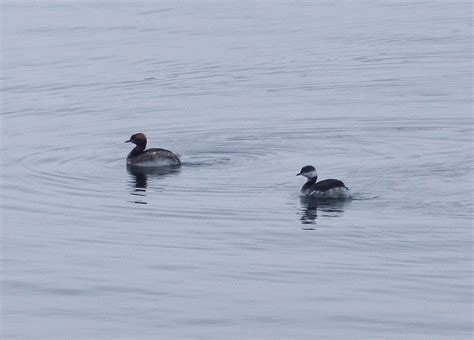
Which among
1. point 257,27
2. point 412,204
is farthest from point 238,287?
point 257,27

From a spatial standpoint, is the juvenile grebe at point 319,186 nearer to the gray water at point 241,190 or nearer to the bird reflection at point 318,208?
the bird reflection at point 318,208

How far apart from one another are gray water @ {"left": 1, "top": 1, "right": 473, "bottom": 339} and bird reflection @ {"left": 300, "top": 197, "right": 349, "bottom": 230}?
0.24ft

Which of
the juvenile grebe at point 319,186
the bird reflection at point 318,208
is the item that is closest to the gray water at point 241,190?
the bird reflection at point 318,208

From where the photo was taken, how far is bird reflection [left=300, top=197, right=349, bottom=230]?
23594mm

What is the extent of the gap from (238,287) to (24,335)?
3.23 meters

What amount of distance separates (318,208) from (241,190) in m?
1.77

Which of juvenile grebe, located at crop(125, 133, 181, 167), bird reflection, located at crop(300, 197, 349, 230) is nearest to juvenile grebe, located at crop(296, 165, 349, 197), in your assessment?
bird reflection, located at crop(300, 197, 349, 230)

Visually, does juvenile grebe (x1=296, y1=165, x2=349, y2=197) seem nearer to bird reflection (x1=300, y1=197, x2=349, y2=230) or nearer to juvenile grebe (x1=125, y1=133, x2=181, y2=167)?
bird reflection (x1=300, y1=197, x2=349, y2=230)

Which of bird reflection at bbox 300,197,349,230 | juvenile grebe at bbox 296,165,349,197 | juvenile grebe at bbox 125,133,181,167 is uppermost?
juvenile grebe at bbox 125,133,181,167

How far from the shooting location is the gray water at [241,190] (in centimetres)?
1798

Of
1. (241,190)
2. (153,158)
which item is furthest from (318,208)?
(153,158)

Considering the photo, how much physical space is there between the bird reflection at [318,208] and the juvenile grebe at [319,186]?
11 centimetres

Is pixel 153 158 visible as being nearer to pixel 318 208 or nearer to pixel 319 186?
pixel 319 186

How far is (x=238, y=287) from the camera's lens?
1894 centimetres
